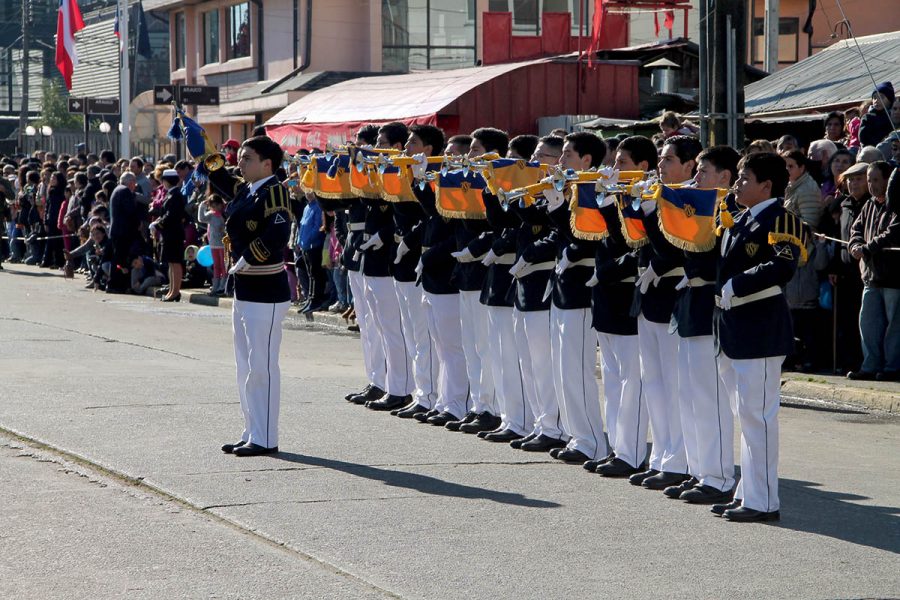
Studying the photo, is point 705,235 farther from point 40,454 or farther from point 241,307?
point 40,454

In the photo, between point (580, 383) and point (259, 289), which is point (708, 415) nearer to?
point (580, 383)

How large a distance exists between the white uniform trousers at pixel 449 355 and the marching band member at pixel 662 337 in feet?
7.67

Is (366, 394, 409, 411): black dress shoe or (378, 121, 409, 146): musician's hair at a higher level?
(378, 121, 409, 146): musician's hair

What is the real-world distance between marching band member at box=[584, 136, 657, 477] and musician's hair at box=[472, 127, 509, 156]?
1.65 metres

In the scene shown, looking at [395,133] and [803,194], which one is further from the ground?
[395,133]

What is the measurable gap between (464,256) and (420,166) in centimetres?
75

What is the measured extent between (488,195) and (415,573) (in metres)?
3.88

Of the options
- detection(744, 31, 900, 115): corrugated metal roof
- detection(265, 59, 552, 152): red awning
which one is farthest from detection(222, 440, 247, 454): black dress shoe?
detection(265, 59, 552, 152): red awning

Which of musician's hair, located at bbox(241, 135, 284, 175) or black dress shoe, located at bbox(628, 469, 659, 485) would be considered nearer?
black dress shoe, located at bbox(628, 469, 659, 485)

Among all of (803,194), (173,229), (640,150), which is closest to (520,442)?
(640,150)

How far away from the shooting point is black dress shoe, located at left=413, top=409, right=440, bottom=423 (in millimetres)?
10586

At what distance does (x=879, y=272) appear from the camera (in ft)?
41.6

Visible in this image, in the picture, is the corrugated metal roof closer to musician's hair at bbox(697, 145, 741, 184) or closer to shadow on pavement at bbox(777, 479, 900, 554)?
musician's hair at bbox(697, 145, 741, 184)

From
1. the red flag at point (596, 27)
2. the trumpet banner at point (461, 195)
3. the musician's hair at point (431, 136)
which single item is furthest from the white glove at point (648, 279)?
the red flag at point (596, 27)
